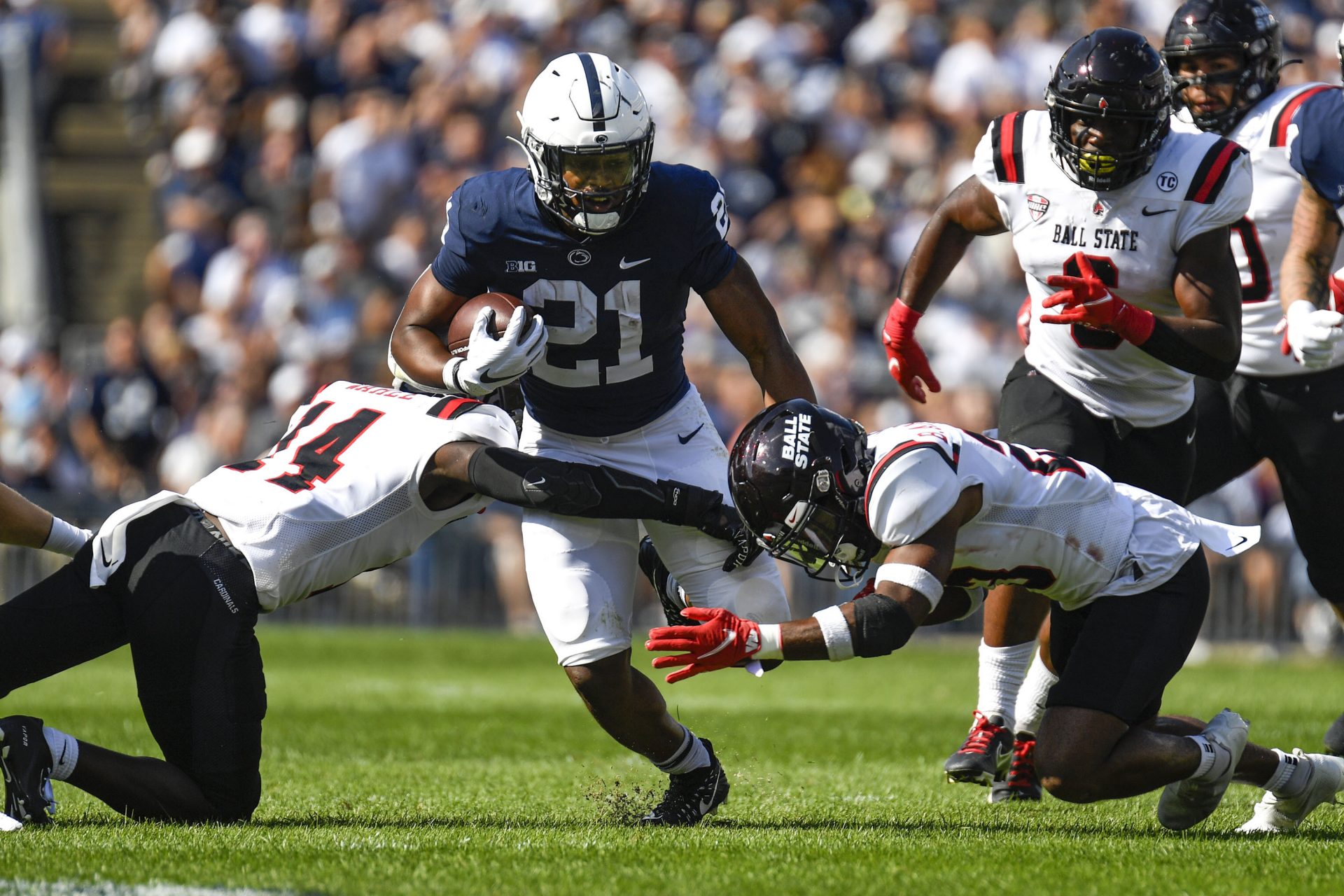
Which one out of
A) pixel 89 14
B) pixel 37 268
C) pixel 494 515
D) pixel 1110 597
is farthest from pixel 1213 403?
pixel 89 14

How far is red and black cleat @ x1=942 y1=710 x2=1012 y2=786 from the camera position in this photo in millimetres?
5496

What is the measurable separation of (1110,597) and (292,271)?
10350 mm

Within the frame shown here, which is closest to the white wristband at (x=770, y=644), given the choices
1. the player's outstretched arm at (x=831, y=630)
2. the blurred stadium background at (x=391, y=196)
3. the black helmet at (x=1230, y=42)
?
the player's outstretched arm at (x=831, y=630)

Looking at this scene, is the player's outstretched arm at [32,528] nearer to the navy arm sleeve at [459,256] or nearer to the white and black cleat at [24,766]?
the white and black cleat at [24,766]

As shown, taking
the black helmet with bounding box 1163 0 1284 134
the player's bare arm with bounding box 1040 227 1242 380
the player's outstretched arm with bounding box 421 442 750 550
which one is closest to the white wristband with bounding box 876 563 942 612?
the player's outstretched arm with bounding box 421 442 750 550

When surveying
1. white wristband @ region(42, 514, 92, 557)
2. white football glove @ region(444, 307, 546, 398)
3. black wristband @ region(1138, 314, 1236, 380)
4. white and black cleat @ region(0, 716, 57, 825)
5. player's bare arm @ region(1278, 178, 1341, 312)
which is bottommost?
white and black cleat @ region(0, 716, 57, 825)

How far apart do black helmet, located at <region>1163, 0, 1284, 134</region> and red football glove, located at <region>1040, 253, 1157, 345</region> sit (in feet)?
3.65

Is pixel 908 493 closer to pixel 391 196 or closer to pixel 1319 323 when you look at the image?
pixel 1319 323

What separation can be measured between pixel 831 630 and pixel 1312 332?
2.21 m

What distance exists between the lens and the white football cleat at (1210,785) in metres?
4.63

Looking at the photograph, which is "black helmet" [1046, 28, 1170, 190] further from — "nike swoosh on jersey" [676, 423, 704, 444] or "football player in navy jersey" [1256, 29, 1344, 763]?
"nike swoosh on jersey" [676, 423, 704, 444]

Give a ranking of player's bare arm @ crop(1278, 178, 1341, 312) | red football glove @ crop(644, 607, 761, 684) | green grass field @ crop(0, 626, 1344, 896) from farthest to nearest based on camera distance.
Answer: player's bare arm @ crop(1278, 178, 1341, 312), red football glove @ crop(644, 607, 761, 684), green grass field @ crop(0, 626, 1344, 896)

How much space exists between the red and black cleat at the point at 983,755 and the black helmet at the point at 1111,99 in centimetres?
172

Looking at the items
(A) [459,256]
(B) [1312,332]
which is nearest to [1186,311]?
(B) [1312,332]
